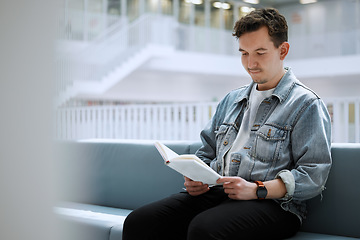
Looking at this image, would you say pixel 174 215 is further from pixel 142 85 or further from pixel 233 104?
pixel 142 85

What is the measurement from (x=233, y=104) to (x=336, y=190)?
61 cm

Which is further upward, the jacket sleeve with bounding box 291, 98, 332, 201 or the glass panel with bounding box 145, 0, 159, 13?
the glass panel with bounding box 145, 0, 159, 13

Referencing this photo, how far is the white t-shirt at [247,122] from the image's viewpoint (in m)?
2.01

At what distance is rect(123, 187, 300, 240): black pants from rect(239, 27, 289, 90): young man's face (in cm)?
54

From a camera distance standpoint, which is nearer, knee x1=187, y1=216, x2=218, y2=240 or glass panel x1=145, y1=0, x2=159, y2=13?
knee x1=187, y1=216, x2=218, y2=240

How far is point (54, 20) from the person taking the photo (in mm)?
513

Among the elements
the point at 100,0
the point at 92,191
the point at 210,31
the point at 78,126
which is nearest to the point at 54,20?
the point at 92,191

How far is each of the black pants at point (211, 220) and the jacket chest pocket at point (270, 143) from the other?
198 millimetres

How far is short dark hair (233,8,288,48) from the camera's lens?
1.94 metres

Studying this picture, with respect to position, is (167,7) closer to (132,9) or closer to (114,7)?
(132,9)

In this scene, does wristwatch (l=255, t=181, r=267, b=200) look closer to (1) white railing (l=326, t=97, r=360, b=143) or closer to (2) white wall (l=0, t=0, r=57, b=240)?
(2) white wall (l=0, t=0, r=57, b=240)

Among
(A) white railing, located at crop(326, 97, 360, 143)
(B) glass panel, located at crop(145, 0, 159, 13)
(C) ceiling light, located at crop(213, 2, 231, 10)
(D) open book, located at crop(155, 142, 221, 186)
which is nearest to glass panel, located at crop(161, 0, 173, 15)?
(B) glass panel, located at crop(145, 0, 159, 13)

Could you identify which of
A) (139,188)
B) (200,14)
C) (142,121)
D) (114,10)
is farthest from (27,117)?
(200,14)

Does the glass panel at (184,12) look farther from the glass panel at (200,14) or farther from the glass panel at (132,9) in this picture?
the glass panel at (132,9)
